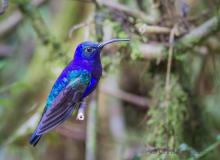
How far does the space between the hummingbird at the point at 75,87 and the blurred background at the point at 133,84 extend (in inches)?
15.2

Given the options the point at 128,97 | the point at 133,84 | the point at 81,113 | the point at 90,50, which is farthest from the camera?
the point at 133,84

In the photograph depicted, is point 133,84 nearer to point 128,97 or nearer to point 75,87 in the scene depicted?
point 128,97

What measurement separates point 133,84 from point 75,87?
2.59 metres

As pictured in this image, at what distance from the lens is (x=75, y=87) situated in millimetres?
1617

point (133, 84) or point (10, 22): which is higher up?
point (10, 22)

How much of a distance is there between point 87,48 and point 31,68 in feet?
7.92

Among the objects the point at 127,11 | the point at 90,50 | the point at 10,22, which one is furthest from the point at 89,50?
the point at 10,22

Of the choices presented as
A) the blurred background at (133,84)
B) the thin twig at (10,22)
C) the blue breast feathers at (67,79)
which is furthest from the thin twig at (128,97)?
the blue breast feathers at (67,79)

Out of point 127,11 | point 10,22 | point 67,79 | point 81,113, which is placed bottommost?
point 81,113

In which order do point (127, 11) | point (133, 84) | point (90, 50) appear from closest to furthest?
point (90, 50)
point (127, 11)
point (133, 84)

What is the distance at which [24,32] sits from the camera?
487cm

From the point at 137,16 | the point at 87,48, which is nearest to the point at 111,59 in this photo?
the point at 137,16

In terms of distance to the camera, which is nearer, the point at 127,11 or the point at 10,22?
the point at 127,11

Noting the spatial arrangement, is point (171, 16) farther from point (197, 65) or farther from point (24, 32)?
point (24, 32)
